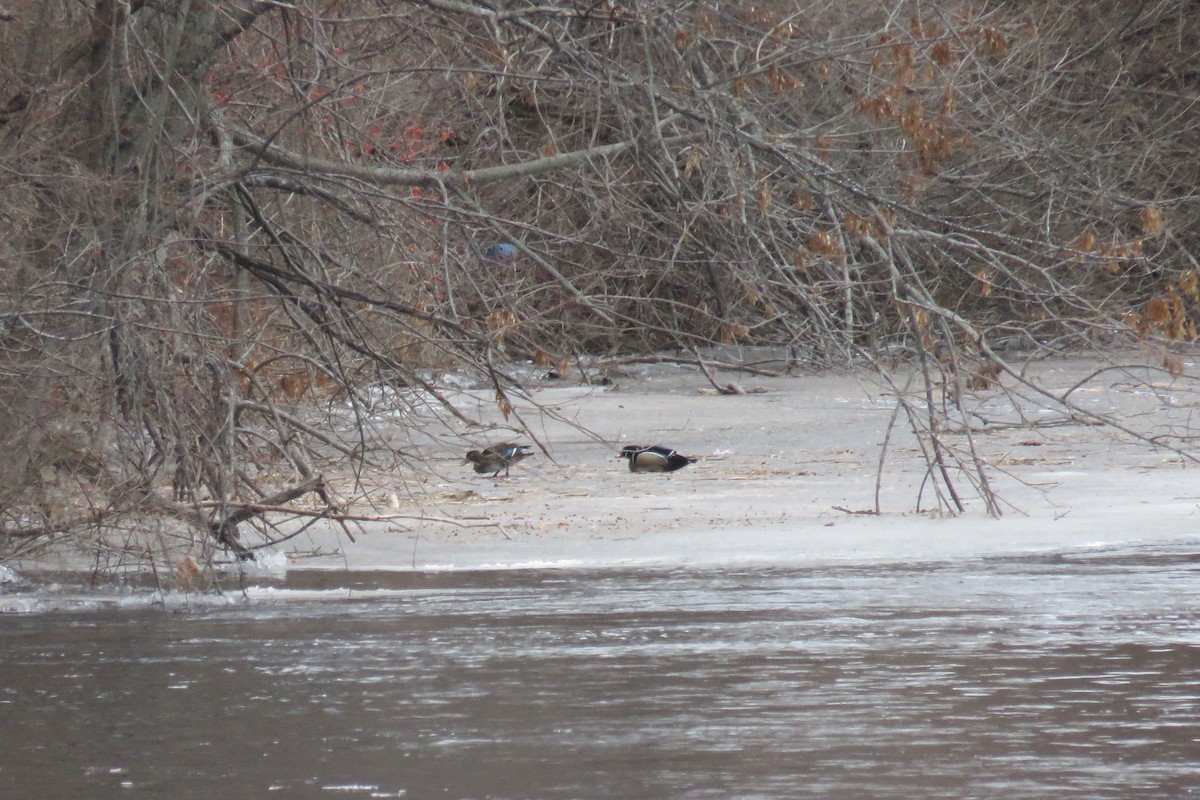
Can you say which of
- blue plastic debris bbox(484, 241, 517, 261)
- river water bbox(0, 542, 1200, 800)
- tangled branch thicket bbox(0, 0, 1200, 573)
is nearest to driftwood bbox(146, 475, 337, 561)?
tangled branch thicket bbox(0, 0, 1200, 573)

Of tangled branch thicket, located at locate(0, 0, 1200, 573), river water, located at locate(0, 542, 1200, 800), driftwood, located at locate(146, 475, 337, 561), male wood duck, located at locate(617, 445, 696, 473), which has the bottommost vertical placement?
river water, located at locate(0, 542, 1200, 800)

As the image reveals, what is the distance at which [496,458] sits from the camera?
10273mm

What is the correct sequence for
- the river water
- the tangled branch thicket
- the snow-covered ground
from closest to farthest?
the river water
the tangled branch thicket
the snow-covered ground

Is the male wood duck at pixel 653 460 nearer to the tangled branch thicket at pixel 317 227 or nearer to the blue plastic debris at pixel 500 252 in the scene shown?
the blue plastic debris at pixel 500 252

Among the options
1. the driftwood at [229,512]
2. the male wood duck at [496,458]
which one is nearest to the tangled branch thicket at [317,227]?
the driftwood at [229,512]

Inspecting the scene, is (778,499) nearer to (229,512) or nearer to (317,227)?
(317,227)

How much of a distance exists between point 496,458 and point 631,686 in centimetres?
577

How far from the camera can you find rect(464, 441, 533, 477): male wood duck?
401 inches

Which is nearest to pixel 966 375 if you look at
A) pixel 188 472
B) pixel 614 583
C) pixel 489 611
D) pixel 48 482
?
pixel 614 583

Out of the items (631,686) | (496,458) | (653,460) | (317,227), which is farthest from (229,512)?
(653,460)

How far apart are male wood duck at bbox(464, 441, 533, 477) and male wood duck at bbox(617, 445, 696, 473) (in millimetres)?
608

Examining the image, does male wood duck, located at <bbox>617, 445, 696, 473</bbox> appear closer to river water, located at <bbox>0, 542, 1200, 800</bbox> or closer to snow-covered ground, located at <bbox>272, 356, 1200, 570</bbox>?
snow-covered ground, located at <bbox>272, 356, 1200, 570</bbox>

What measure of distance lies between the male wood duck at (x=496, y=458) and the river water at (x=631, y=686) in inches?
141

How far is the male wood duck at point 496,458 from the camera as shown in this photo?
10195 millimetres
